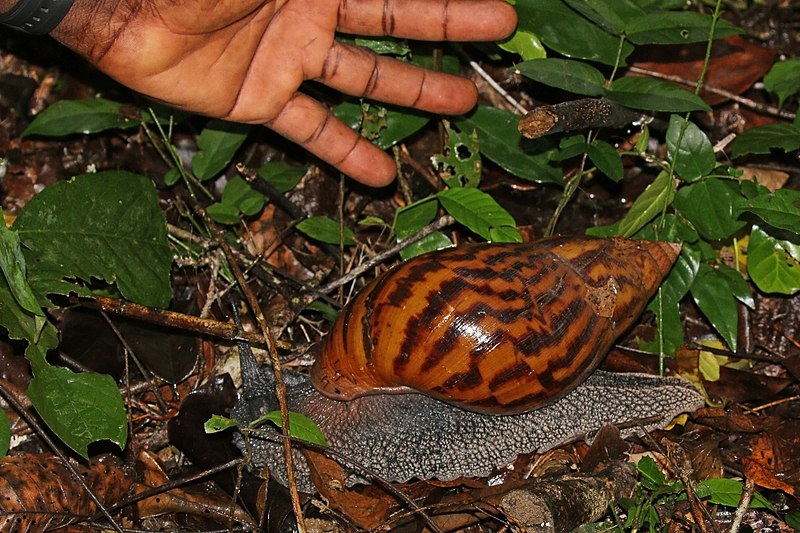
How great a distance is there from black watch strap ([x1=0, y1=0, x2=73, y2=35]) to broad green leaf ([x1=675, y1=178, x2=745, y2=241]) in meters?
2.89

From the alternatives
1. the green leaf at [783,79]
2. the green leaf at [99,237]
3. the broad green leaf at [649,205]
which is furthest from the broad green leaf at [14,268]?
the green leaf at [783,79]

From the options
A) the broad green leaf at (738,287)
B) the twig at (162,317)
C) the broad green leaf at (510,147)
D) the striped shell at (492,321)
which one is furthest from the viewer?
the broad green leaf at (510,147)

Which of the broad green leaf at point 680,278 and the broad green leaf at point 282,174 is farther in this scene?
the broad green leaf at point 282,174

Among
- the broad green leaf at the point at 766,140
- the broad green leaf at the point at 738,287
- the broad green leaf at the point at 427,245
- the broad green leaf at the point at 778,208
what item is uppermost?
the broad green leaf at the point at 766,140

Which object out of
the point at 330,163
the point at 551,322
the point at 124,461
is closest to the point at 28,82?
the point at 330,163

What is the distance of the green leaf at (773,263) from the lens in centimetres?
409

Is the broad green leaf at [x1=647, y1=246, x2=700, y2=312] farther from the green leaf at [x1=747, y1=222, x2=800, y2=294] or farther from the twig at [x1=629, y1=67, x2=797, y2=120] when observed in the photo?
the twig at [x1=629, y1=67, x2=797, y2=120]

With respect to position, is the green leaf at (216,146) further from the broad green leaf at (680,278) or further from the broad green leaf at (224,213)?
the broad green leaf at (680,278)

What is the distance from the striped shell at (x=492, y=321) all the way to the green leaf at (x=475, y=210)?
0.44 feet

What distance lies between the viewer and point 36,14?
3.55m

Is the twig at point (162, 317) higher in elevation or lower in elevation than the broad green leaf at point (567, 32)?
lower

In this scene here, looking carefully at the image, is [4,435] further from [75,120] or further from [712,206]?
[712,206]

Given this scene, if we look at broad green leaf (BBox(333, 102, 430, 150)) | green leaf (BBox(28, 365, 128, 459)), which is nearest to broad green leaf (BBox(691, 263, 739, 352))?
broad green leaf (BBox(333, 102, 430, 150))

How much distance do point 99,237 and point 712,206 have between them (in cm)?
281
